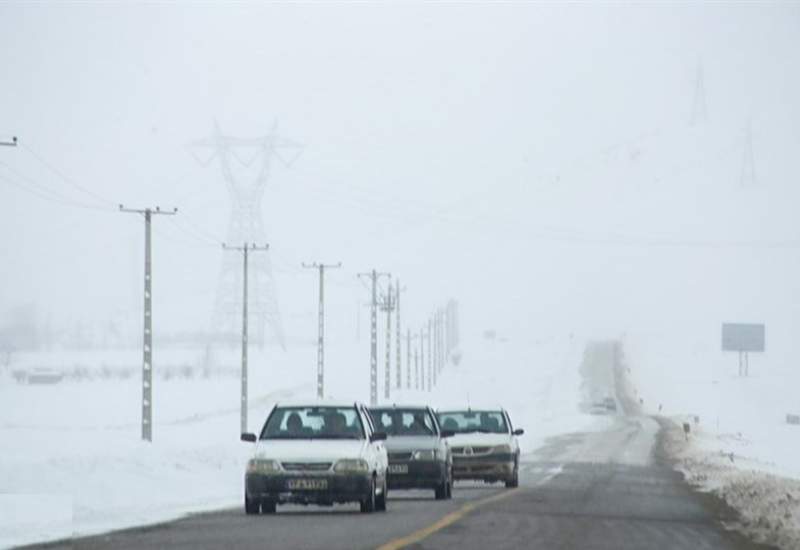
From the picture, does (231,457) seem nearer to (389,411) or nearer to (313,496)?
(389,411)

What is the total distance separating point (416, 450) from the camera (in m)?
34.5

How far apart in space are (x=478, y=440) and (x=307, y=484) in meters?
14.1

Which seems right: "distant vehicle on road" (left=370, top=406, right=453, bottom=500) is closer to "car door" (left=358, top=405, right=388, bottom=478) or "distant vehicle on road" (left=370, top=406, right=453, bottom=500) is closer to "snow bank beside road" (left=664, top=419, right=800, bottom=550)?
"car door" (left=358, top=405, right=388, bottom=478)

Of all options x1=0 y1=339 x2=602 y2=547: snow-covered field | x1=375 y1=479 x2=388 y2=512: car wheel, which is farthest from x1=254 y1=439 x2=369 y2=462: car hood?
x1=0 y1=339 x2=602 y2=547: snow-covered field

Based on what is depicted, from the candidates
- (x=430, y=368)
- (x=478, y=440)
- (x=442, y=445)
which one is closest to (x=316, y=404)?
(x=442, y=445)

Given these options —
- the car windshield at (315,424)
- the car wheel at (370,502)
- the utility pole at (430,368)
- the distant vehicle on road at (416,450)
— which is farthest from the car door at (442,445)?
the utility pole at (430,368)

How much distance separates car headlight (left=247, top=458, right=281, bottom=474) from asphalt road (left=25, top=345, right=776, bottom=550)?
0.67 metres

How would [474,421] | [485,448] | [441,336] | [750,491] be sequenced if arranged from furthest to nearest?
[441,336]
[474,421]
[485,448]
[750,491]

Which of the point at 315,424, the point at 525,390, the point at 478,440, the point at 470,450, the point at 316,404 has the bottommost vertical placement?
the point at 525,390

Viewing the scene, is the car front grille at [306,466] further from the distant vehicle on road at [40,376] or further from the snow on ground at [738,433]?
the distant vehicle on road at [40,376]

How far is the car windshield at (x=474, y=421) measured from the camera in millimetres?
41812

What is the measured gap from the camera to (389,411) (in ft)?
118

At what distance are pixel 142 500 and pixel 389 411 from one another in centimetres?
580

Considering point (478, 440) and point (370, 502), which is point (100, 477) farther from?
point (478, 440)
